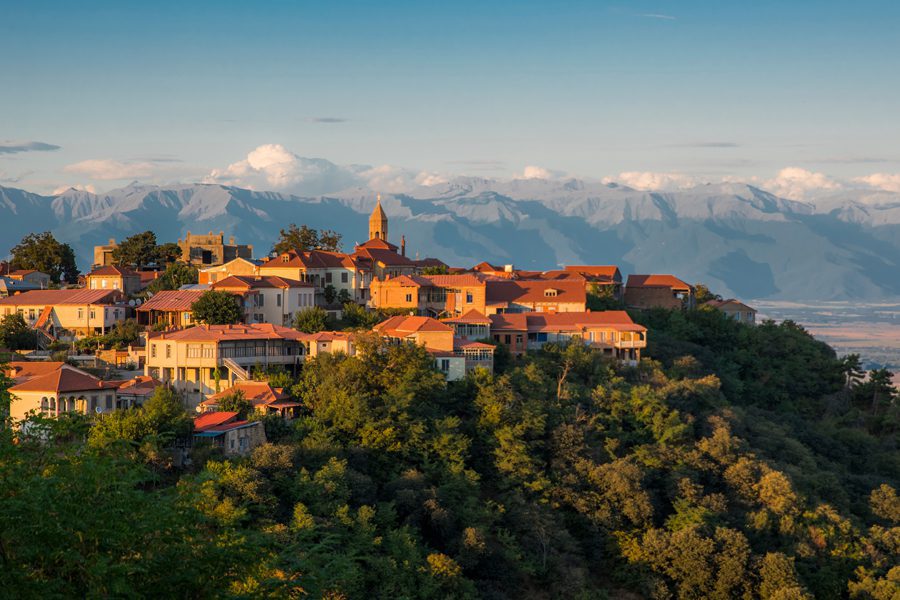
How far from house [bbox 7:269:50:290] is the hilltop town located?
110mm

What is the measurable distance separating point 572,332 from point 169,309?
69.5ft

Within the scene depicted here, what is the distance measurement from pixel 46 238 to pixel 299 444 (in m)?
49.1

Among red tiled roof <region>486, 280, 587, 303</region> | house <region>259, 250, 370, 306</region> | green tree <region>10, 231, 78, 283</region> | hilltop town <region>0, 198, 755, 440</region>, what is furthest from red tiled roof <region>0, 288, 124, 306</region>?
red tiled roof <region>486, 280, 587, 303</region>

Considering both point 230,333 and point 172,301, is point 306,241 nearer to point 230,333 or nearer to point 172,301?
point 172,301

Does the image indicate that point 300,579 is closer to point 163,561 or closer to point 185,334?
point 163,561

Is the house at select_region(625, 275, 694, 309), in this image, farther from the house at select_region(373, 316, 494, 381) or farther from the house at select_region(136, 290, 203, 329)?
the house at select_region(136, 290, 203, 329)

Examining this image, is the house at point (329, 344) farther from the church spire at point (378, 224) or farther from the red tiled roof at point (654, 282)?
the church spire at point (378, 224)

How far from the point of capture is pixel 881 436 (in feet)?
234

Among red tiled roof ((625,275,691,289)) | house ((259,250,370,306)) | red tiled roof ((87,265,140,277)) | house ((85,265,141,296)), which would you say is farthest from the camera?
red tiled roof ((625,275,691,289))

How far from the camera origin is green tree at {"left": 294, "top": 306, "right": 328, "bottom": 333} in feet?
195

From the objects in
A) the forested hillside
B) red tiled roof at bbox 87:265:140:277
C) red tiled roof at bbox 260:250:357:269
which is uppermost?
red tiled roof at bbox 260:250:357:269

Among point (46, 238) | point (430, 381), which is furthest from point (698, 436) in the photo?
point (46, 238)

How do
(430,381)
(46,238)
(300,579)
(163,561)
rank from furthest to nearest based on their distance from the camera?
(46,238) < (430,381) < (300,579) < (163,561)

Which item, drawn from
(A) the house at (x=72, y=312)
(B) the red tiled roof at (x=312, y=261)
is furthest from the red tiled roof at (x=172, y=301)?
(B) the red tiled roof at (x=312, y=261)
